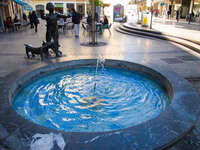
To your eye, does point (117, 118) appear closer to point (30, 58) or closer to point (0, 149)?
point (0, 149)

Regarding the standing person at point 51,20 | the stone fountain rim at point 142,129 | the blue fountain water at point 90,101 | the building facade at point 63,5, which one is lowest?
the blue fountain water at point 90,101

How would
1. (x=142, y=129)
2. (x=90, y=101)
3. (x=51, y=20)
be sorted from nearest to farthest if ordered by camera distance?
1. (x=142, y=129)
2. (x=90, y=101)
3. (x=51, y=20)

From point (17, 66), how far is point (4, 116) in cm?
354

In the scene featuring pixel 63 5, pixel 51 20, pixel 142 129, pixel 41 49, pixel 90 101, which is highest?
pixel 63 5

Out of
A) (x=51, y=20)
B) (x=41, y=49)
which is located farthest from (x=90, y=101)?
(x=51, y=20)

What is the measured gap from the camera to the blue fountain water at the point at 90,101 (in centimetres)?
327

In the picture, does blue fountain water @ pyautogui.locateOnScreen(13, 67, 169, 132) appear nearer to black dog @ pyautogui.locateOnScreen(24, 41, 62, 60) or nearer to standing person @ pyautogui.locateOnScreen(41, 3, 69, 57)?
black dog @ pyautogui.locateOnScreen(24, 41, 62, 60)

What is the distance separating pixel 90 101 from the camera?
12.9 ft

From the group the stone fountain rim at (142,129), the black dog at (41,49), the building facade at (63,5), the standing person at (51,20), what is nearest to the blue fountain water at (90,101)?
the stone fountain rim at (142,129)

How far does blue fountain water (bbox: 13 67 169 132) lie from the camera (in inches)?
129

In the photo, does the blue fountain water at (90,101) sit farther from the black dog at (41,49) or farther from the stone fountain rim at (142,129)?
the black dog at (41,49)

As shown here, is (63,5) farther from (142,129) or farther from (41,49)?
(142,129)

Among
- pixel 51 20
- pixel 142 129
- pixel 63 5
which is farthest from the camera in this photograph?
pixel 63 5

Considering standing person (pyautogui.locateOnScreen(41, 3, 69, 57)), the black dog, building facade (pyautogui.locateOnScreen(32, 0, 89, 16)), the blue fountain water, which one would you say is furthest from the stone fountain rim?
building facade (pyautogui.locateOnScreen(32, 0, 89, 16))
